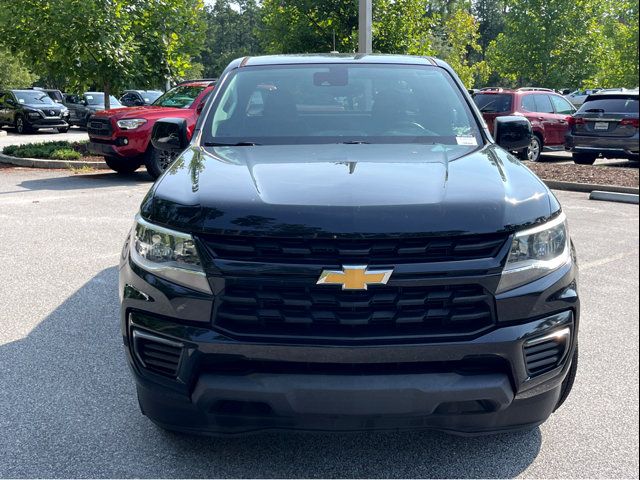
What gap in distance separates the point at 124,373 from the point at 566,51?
2609 cm

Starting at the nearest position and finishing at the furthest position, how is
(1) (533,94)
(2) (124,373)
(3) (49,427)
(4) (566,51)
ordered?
(3) (49,427), (2) (124,373), (1) (533,94), (4) (566,51)

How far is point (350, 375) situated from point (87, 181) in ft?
37.6

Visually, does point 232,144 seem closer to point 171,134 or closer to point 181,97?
point 171,134

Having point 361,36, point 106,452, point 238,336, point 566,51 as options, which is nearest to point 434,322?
Result: point 238,336

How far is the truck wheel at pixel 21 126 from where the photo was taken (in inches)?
1093

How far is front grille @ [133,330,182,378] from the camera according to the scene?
269 cm

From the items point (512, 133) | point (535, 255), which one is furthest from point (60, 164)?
point (535, 255)

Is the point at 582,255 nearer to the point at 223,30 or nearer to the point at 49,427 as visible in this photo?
the point at 49,427

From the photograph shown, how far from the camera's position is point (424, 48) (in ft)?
60.3

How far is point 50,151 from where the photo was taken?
16.0 m

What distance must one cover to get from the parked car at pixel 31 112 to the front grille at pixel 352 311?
27.3 m

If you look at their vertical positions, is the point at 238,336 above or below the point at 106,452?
above

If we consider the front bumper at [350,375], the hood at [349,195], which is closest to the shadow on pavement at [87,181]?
the hood at [349,195]

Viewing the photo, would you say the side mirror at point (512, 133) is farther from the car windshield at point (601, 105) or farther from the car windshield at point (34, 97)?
the car windshield at point (34, 97)
